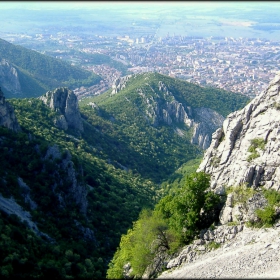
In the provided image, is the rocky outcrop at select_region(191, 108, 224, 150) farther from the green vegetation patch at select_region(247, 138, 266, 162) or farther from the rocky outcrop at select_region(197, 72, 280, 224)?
the green vegetation patch at select_region(247, 138, 266, 162)

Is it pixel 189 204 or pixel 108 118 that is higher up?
Result: pixel 189 204

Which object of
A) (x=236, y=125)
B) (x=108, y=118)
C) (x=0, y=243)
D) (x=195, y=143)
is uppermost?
(x=236, y=125)

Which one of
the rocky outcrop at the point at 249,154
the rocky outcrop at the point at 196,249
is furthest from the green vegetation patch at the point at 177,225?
the rocky outcrop at the point at 249,154

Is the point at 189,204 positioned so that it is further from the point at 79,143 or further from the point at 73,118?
the point at 73,118

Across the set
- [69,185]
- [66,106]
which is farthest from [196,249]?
[66,106]

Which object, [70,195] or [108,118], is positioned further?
[108,118]

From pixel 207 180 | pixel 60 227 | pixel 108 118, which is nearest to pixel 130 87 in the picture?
pixel 108 118

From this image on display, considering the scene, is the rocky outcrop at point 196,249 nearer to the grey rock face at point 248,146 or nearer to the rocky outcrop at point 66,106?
the grey rock face at point 248,146
